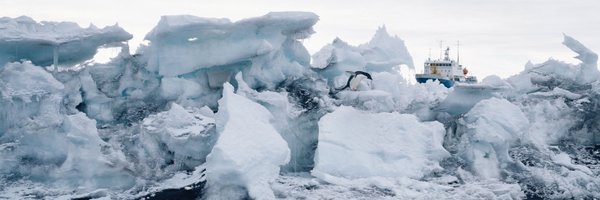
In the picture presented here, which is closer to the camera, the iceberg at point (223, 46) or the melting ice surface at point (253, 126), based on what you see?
the melting ice surface at point (253, 126)

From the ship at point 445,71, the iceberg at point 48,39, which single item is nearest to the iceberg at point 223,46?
the iceberg at point 48,39

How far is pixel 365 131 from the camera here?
1361 centimetres

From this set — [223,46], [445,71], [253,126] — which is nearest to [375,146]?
[253,126]

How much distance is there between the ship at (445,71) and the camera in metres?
37.2

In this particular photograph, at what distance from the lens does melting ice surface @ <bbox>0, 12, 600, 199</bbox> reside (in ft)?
40.0

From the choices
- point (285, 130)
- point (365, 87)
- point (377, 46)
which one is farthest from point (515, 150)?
point (377, 46)

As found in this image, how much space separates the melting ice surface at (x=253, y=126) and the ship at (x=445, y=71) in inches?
708

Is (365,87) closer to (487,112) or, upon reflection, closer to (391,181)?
(487,112)

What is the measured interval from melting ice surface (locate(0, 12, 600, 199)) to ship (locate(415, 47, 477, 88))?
17986 millimetres

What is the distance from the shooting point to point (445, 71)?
1474 inches

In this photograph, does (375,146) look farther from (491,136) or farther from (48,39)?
(48,39)

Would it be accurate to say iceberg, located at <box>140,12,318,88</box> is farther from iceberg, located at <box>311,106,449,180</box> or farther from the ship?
the ship

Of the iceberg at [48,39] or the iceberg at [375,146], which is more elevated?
the iceberg at [48,39]

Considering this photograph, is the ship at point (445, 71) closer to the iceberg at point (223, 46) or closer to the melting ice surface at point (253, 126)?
the melting ice surface at point (253, 126)
